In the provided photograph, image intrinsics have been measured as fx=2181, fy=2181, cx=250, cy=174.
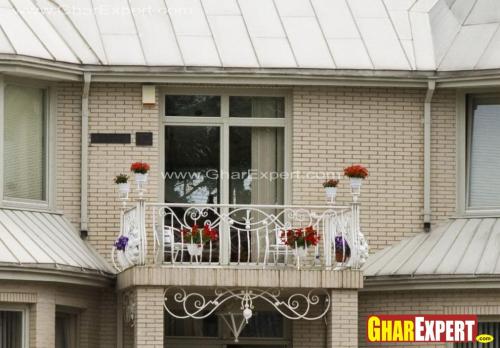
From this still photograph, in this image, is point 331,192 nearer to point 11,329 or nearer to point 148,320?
point 148,320

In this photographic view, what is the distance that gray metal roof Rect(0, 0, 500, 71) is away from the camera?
34188mm

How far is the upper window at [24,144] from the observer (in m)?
33.4

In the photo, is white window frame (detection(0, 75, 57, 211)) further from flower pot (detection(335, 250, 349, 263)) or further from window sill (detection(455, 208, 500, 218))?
window sill (detection(455, 208, 500, 218))

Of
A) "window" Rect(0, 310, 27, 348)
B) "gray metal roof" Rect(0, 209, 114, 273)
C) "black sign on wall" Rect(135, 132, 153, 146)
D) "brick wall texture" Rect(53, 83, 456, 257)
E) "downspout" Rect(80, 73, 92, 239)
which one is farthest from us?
"black sign on wall" Rect(135, 132, 153, 146)

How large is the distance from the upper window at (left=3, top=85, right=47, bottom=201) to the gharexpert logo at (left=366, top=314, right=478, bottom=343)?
563 cm

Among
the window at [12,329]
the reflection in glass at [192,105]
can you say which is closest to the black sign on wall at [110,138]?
the reflection in glass at [192,105]

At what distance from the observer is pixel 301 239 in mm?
32062

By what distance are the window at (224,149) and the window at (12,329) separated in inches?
144

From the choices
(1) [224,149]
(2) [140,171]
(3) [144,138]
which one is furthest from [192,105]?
(2) [140,171]

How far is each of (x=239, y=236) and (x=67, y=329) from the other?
3032 millimetres

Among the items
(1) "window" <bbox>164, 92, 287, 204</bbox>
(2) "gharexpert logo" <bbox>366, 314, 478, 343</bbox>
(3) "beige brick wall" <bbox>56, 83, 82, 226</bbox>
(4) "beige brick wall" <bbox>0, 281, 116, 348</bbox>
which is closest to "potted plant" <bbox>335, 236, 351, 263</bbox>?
(2) "gharexpert logo" <bbox>366, 314, 478, 343</bbox>

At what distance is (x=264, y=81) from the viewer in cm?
3409

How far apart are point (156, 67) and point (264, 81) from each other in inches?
67.1

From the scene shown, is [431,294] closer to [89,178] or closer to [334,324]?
[334,324]
